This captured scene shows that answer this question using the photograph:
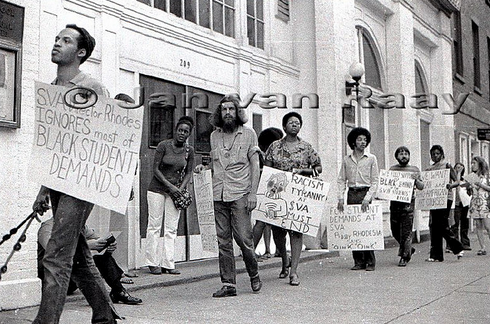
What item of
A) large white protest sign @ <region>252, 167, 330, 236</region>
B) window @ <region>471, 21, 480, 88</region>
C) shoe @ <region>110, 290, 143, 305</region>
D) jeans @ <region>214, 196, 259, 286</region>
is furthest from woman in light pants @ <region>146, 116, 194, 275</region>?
window @ <region>471, 21, 480, 88</region>

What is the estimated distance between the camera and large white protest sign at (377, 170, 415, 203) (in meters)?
10.3

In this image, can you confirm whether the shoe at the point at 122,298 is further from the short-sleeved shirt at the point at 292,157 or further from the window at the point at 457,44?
the window at the point at 457,44

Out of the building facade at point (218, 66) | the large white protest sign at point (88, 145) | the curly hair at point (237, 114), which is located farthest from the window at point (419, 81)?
the large white protest sign at point (88, 145)

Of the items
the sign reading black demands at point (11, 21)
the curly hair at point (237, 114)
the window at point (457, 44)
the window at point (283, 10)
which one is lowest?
the curly hair at point (237, 114)

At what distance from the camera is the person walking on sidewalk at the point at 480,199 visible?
483 inches

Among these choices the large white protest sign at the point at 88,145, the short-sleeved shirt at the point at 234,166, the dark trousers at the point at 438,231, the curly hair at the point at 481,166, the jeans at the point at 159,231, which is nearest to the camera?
the large white protest sign at the point at 88,145

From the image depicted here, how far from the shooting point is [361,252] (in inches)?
387

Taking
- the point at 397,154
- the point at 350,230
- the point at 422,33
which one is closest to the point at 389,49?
the point at 422,33

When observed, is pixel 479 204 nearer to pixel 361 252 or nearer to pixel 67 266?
pixel 361 252

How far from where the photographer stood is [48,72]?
6.78m

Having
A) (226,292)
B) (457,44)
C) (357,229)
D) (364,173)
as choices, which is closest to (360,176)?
(364,173)

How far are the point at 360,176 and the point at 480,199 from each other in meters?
3.76

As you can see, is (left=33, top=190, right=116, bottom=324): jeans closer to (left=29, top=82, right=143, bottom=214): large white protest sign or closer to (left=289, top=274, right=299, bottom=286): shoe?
(left=29, top=82, right=143, bottom=214): large white protest sign

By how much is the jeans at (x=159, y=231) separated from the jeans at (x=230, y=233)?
146 cm
